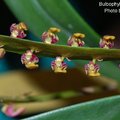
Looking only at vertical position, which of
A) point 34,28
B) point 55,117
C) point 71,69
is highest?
point 34,28

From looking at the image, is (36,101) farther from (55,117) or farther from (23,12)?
(23,12)

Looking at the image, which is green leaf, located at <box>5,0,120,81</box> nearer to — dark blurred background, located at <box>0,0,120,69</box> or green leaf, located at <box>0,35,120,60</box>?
dark blurred background, located at <box>0,0,120,69</box>

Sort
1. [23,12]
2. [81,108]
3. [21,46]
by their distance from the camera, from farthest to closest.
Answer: [23,12] → [81,108] → [21,46]

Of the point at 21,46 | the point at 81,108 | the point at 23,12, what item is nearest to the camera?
the point at 21,46

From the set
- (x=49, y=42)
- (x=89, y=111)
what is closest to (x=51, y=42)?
(x=49, y=42)

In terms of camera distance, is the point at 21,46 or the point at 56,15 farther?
the point at 56,15

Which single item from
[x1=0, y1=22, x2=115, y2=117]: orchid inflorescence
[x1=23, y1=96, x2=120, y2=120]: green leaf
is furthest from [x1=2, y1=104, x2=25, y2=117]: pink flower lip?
[x1=0, y1=22, x2=115, y2=117]: orchid inflorescence

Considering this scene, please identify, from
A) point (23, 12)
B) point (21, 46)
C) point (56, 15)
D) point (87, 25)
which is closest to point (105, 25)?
point (87, 25)

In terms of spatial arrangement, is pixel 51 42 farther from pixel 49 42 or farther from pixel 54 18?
pixel 54 18
